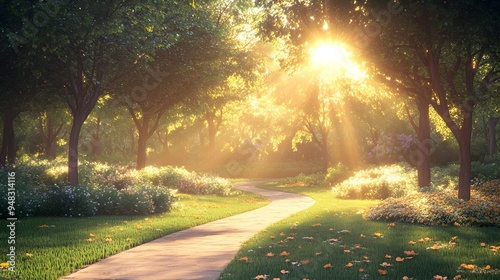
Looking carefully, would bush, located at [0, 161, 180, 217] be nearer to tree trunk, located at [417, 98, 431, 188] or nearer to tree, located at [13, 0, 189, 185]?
tree, located at [13, 0, 189, 185]

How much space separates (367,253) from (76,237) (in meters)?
6.24

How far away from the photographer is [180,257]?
8.70 metres

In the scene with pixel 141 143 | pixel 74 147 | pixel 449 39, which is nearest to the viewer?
pixel 449 39

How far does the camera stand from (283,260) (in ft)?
26.7

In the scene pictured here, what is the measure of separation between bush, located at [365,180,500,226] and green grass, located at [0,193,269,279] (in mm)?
5642

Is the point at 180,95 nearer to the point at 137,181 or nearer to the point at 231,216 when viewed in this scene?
the point at 137,181

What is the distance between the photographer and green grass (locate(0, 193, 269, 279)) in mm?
7621

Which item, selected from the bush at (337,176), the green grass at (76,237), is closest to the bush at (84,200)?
the green grass at (76,237)

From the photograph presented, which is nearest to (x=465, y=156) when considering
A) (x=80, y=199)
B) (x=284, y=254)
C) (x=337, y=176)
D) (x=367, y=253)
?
(x=367, y=253)

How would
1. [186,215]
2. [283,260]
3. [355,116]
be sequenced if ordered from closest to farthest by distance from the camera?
[283,260] < [186,215] < [355,116]

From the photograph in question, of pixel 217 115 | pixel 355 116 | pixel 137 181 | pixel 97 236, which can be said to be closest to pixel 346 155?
pixel 355 116

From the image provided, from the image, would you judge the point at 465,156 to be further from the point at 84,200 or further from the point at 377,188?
the point at 84,200

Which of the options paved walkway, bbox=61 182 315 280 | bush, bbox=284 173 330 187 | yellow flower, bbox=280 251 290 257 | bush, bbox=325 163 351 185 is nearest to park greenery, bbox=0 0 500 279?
yellow flower, bbox=280 251 290 257

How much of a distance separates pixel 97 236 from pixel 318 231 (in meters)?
5.26
